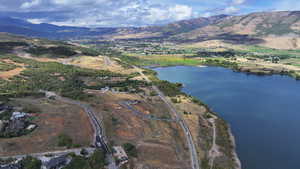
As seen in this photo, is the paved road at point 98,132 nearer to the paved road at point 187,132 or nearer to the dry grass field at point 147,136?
the dry grass field at point 147,136

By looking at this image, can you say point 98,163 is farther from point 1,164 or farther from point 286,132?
point 286,132

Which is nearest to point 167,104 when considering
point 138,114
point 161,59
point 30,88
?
point 138,114

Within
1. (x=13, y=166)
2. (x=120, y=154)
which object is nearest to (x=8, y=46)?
(x=13, y=166)

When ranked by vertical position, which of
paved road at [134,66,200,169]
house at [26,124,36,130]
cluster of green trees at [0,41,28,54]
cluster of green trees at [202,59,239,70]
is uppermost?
cluster of green trees at [0,41,28,54]

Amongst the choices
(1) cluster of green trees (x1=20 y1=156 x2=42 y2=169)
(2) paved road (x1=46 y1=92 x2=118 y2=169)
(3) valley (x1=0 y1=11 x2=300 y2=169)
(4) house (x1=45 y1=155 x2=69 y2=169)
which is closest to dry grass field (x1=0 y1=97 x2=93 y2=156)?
(3) valley (x1=0 y1=11 x2=300 y2=169)

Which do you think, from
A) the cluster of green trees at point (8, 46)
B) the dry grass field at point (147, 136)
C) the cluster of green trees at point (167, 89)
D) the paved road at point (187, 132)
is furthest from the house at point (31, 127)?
the cluster of green trees at point (8, 46)

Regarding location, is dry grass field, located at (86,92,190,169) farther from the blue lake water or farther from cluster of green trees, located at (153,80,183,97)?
cluster of green trees, located at (153,80,183,97)

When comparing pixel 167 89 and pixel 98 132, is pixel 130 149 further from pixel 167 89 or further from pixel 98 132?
pixel 167 89
